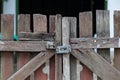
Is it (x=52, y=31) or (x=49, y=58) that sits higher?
(x=52, y=31)

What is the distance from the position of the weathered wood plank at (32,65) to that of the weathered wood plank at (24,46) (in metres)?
0.06

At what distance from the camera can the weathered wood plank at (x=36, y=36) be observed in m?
3.23

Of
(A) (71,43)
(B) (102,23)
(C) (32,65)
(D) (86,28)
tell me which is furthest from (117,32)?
(C) (32,65)

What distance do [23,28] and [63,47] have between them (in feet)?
1.36

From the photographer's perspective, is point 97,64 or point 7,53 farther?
point 7,53

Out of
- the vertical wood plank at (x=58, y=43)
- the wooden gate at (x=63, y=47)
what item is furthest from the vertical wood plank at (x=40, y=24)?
the vertical wood plank at (x=58, y=43)

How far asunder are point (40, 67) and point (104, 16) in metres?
0.76

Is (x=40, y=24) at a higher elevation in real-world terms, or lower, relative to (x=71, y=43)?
higher

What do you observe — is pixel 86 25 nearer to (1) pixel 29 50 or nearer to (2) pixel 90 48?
(2) pixel 90 48

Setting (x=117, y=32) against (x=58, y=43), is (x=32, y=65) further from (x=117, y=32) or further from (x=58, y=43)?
(x=117, y=32)

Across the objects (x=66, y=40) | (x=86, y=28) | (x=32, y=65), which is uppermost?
(x=86, y=28)

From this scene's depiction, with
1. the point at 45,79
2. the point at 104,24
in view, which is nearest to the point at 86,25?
the point at 104,24

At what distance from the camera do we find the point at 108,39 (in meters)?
3.19

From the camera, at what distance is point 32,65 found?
10.5 feet
